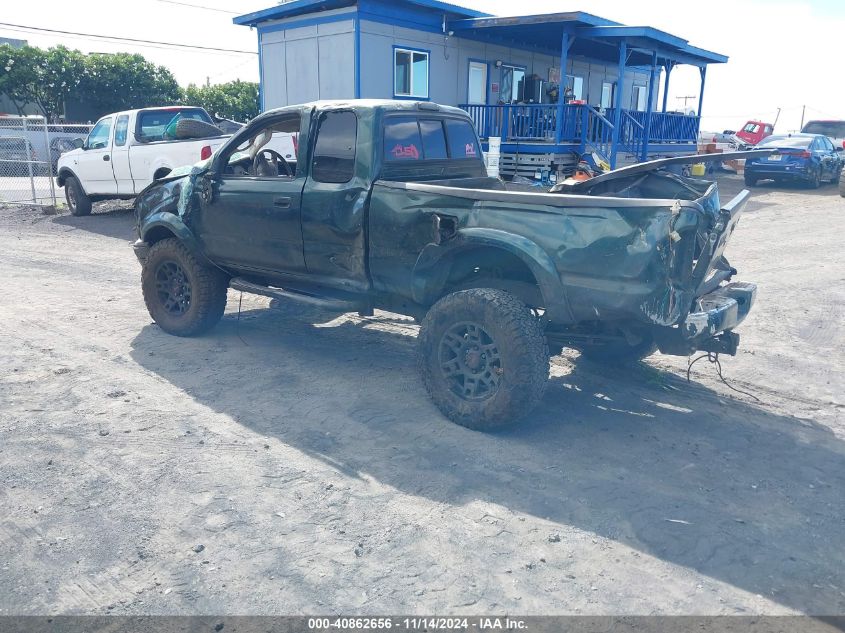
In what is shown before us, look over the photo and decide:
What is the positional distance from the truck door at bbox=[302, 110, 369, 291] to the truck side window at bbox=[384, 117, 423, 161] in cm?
24

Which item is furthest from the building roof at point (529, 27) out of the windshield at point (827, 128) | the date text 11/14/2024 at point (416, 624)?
the date text 11/14/2024 at point (416, 624)

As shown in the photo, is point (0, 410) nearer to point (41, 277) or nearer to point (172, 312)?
point (172, 312)

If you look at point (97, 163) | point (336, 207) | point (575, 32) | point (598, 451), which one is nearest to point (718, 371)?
point (598, 451)

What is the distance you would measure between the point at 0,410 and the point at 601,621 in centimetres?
410

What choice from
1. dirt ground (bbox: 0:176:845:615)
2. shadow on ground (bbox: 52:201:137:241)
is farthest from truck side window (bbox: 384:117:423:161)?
shadow on ground (bbox: 52:201:137:241)

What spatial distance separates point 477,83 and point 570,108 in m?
3.01

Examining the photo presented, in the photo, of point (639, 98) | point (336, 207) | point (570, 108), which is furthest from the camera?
point (639, 98)

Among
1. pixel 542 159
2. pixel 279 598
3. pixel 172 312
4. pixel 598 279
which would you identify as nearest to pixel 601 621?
pixel 279 598

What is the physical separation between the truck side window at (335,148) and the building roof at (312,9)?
11.7 metres

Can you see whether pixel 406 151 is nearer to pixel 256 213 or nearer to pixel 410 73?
pixel 256 213

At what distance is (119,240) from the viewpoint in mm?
11914

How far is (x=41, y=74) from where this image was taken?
1463 inches

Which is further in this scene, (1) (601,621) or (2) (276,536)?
(2) (276,536)

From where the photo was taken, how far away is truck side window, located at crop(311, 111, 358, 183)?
5285 millimetres
